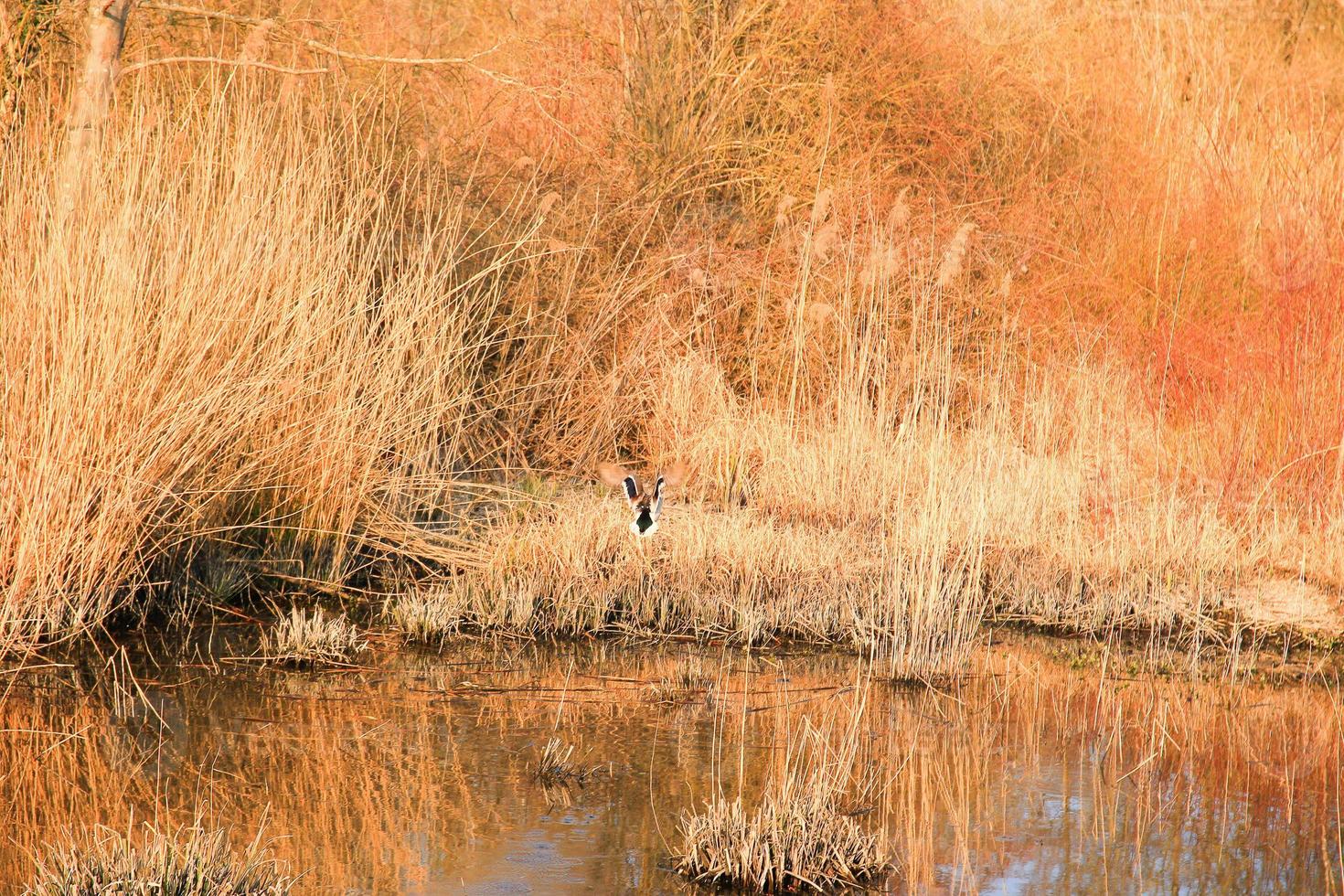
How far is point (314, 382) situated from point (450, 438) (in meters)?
1.32

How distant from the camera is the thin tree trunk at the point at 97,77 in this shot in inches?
215

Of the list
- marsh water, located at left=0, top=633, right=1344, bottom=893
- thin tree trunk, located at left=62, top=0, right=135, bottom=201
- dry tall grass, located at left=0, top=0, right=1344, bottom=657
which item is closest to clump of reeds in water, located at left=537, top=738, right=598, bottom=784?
marsh water, located at left=0, top=633, right=1344, bottom=893

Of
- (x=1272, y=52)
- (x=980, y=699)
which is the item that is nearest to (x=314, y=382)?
(x=980, y=699)

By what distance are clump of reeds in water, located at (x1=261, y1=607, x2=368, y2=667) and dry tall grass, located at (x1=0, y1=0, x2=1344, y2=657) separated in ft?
2.00

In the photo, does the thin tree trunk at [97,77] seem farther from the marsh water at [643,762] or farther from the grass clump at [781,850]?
the grass clump at [781,850]

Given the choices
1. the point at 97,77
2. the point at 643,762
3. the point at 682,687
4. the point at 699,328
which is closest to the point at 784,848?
the point at 643,762

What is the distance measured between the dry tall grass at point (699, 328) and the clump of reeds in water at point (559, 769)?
1.52 metres

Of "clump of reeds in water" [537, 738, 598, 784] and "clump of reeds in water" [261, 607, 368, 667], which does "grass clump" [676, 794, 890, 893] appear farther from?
"clump of reeds in water" [261, 607, 368, 667]

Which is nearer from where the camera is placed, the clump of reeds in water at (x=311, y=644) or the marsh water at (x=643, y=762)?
the marsh water at (x=643, y=762)

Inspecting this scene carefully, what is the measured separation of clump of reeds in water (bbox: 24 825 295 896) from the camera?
301 cm

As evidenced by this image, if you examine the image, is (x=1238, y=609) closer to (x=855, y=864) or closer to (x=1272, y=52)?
(x=855, y=864)

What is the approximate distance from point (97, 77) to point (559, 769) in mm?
4161

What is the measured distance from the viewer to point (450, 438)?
7371 millimetres

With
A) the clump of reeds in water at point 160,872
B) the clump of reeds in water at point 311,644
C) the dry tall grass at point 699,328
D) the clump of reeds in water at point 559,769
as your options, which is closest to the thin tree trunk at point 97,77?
the dry tall grass at point 699,328
